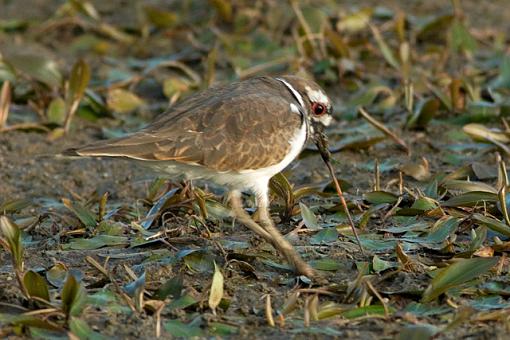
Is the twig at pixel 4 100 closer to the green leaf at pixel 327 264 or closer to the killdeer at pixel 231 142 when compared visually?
the killdeer at pixel 231 142

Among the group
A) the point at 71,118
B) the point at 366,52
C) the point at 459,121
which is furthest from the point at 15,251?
the point at 366,52

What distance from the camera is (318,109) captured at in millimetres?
6219

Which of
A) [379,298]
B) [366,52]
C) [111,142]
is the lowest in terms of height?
[366,52]

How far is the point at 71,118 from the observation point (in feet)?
27.1

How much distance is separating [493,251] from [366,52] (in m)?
4.48

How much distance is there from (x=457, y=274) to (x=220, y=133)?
5.00 feet

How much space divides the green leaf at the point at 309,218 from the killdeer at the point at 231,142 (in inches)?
7.4

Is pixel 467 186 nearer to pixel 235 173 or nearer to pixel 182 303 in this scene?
pixel 235 173

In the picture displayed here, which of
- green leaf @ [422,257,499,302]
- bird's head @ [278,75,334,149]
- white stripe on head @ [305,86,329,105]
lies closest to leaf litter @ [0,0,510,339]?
green leaf @ [422,257,499,302]

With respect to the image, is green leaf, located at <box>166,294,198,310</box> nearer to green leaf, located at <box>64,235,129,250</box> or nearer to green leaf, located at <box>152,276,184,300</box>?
green leaf, located at <box>152,276,184,300</box>

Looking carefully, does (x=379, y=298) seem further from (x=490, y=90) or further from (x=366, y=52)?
(x=366, y=52)

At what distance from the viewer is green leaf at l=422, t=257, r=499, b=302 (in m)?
4.91

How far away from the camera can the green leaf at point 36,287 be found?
4.70 meters

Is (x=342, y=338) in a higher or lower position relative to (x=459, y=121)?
higher
